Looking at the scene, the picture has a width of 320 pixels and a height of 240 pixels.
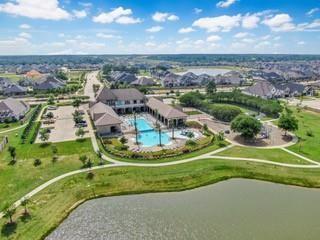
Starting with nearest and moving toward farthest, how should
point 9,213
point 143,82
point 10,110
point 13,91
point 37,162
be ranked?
point 9,213, point 37,162, point 10,110, point 13,91, point 143,82

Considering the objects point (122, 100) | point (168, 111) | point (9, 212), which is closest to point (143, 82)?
point (122, 100)

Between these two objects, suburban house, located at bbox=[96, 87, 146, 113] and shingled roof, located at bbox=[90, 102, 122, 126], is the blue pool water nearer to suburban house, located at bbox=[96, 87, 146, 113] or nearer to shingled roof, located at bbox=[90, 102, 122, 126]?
shingled roof, located at bbox=[90, 102, 122, 126]

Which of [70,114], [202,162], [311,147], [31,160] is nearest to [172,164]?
[202,162]

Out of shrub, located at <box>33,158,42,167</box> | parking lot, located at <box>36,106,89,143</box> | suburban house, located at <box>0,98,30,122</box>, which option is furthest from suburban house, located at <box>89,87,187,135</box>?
suburban house, located at <box>0,98,30,122</box>

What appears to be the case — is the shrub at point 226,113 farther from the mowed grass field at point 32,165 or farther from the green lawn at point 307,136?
the mowed grass field at point 32,165

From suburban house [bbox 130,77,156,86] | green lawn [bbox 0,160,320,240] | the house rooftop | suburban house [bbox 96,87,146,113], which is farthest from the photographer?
suburban house [bbox 130,77,156,86]

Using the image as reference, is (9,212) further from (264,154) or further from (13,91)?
(13,91)
